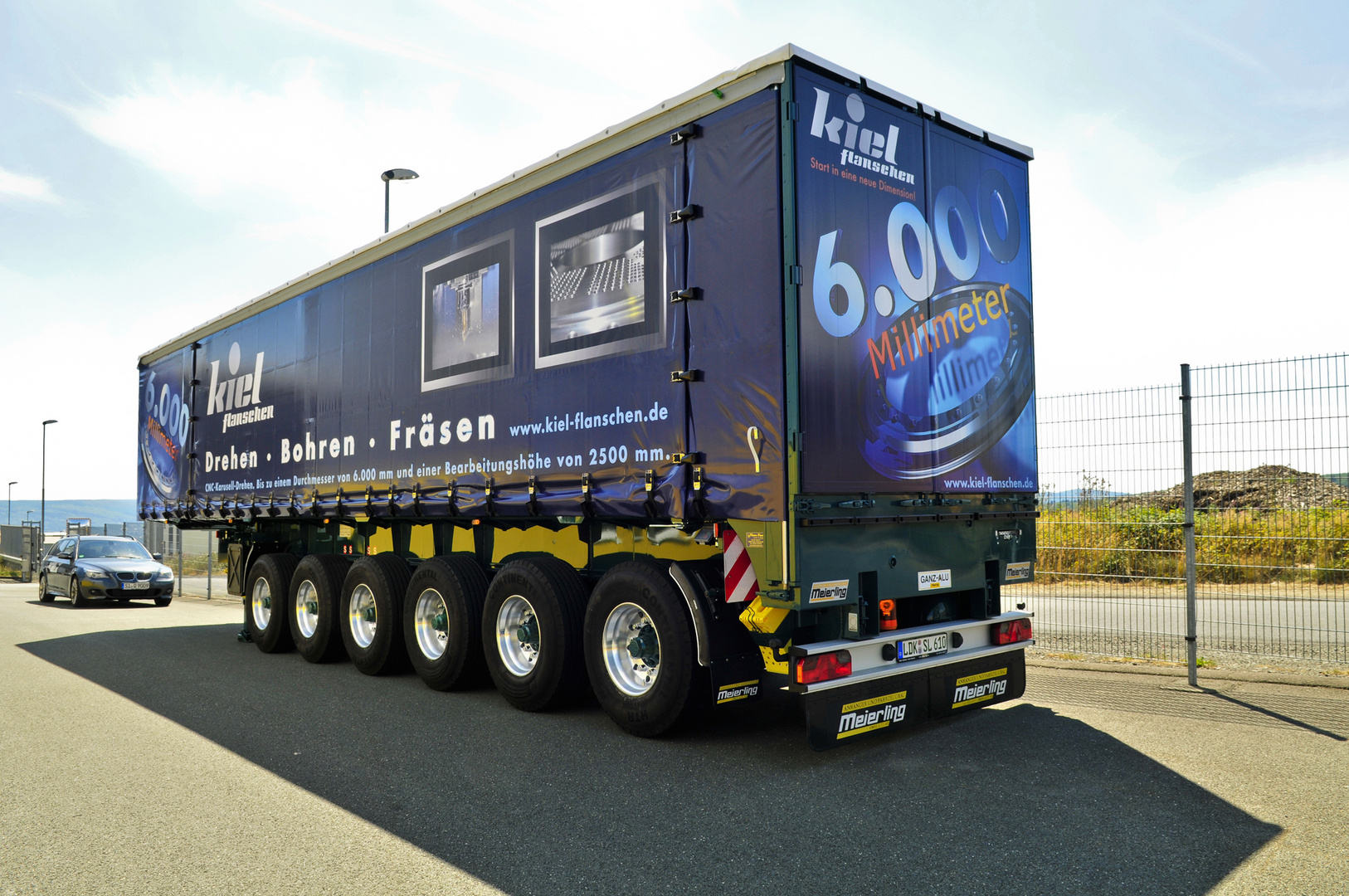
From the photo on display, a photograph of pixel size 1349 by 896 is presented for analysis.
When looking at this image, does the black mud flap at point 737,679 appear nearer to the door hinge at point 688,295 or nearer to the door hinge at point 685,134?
the door hinge at point 688,295

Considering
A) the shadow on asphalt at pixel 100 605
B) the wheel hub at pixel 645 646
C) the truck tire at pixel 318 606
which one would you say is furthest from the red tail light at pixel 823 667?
the shadow on asphalt at pixel 100 605

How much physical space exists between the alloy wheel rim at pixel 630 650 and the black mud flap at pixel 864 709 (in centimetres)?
117

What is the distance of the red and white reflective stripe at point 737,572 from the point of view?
545 cm

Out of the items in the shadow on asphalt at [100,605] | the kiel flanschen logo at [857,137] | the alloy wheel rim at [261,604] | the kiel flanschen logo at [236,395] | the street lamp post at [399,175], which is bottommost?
the shadow on asphalt at [100,605]

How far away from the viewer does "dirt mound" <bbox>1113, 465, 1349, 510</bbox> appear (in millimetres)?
7328

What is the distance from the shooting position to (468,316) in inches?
309

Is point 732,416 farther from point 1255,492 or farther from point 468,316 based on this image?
point 1255,492

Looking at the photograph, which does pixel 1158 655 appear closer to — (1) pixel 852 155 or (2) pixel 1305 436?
(2) pixel 1305 436

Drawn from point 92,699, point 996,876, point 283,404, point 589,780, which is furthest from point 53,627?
point 996,876

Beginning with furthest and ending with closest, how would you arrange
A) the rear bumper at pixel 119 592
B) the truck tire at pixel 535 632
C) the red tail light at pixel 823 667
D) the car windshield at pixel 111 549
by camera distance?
the car windshield at pixel 111 549, the rear bumper at pixel 119 592, the truck tire at pixel 535 632, the red tail light at pixel 823 667

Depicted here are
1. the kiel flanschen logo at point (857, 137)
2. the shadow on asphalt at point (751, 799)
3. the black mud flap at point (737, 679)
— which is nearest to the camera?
the shadow on asphalt at point (751, 799)

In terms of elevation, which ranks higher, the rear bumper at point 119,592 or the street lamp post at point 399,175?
the street lamp post at point 399,175

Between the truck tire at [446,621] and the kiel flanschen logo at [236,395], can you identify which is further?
the kiel flanschen logo at [236,395]

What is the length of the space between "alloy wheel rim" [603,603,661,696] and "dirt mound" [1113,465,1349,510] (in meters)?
4.85
